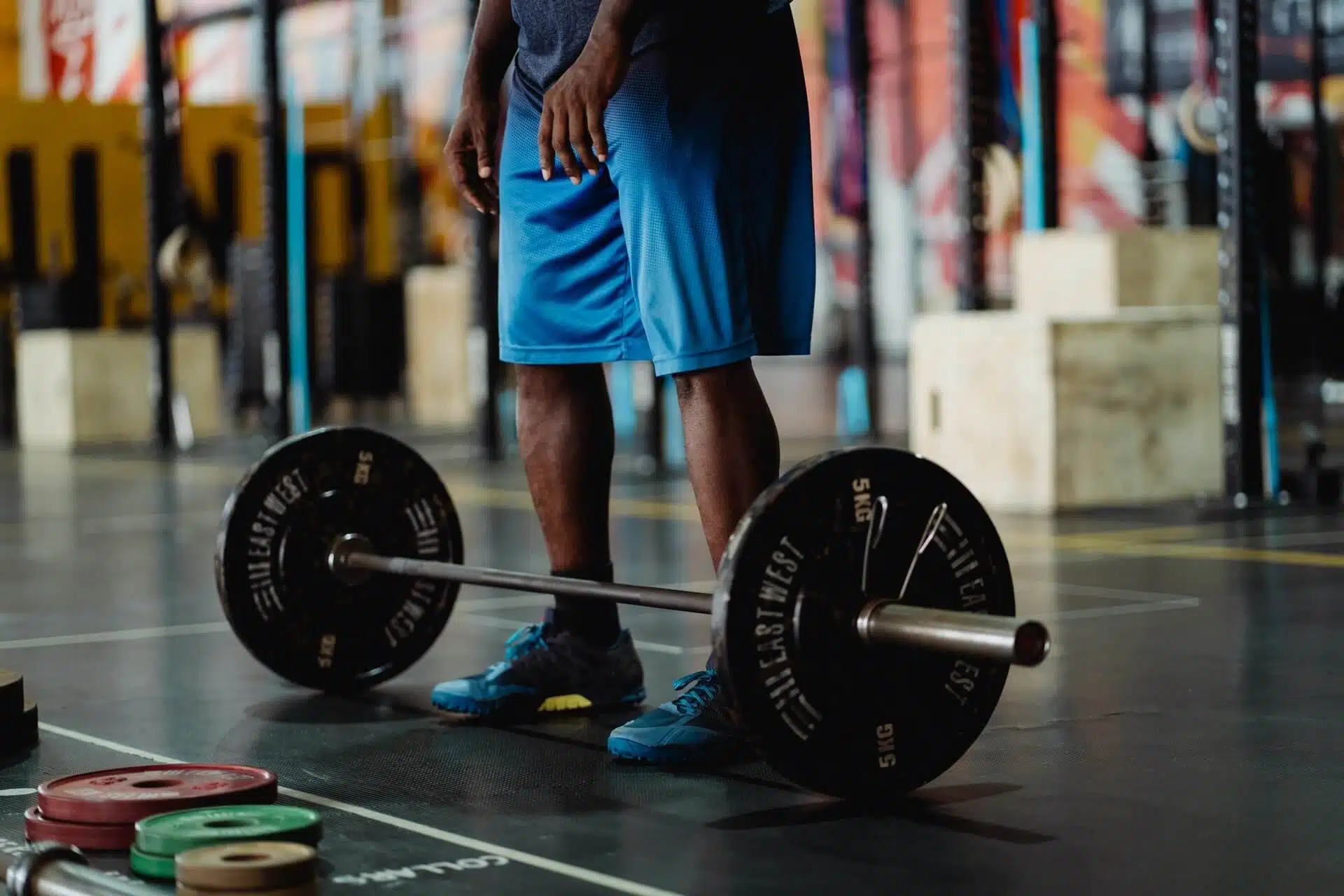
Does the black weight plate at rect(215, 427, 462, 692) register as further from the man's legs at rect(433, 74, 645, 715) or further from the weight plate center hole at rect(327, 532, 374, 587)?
the man's legs at rect(433, 74, 645, 715)

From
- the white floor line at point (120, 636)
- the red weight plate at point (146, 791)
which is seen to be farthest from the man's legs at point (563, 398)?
the white floor line at point (120, 636)

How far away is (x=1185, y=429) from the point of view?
5418mm

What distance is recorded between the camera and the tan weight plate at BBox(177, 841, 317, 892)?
1.48 metres

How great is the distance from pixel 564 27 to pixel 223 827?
1.01 m

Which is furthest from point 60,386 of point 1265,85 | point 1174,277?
point 1265,85

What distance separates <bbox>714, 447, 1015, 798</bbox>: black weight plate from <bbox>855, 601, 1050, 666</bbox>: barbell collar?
0.07ft

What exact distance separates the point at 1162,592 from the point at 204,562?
2035mm

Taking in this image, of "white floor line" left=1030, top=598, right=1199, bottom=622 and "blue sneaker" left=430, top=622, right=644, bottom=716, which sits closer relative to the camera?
"blue sneaker" left=430, top=622, right=644, bottom=716

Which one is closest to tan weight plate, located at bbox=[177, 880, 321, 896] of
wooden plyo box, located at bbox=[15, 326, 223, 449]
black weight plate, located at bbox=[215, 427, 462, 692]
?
black weight plate, located at bbox=[215, 427, 462, 692]

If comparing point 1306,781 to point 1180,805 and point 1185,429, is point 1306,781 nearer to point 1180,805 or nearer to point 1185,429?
point 1180,805

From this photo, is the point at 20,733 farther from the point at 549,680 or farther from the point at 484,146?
the point at 484,146

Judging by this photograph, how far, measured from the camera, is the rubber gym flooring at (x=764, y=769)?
162 cm

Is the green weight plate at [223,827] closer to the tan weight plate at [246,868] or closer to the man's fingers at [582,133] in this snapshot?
the tan weight plate at [246,868]

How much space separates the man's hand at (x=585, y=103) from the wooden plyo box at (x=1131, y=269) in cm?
403
